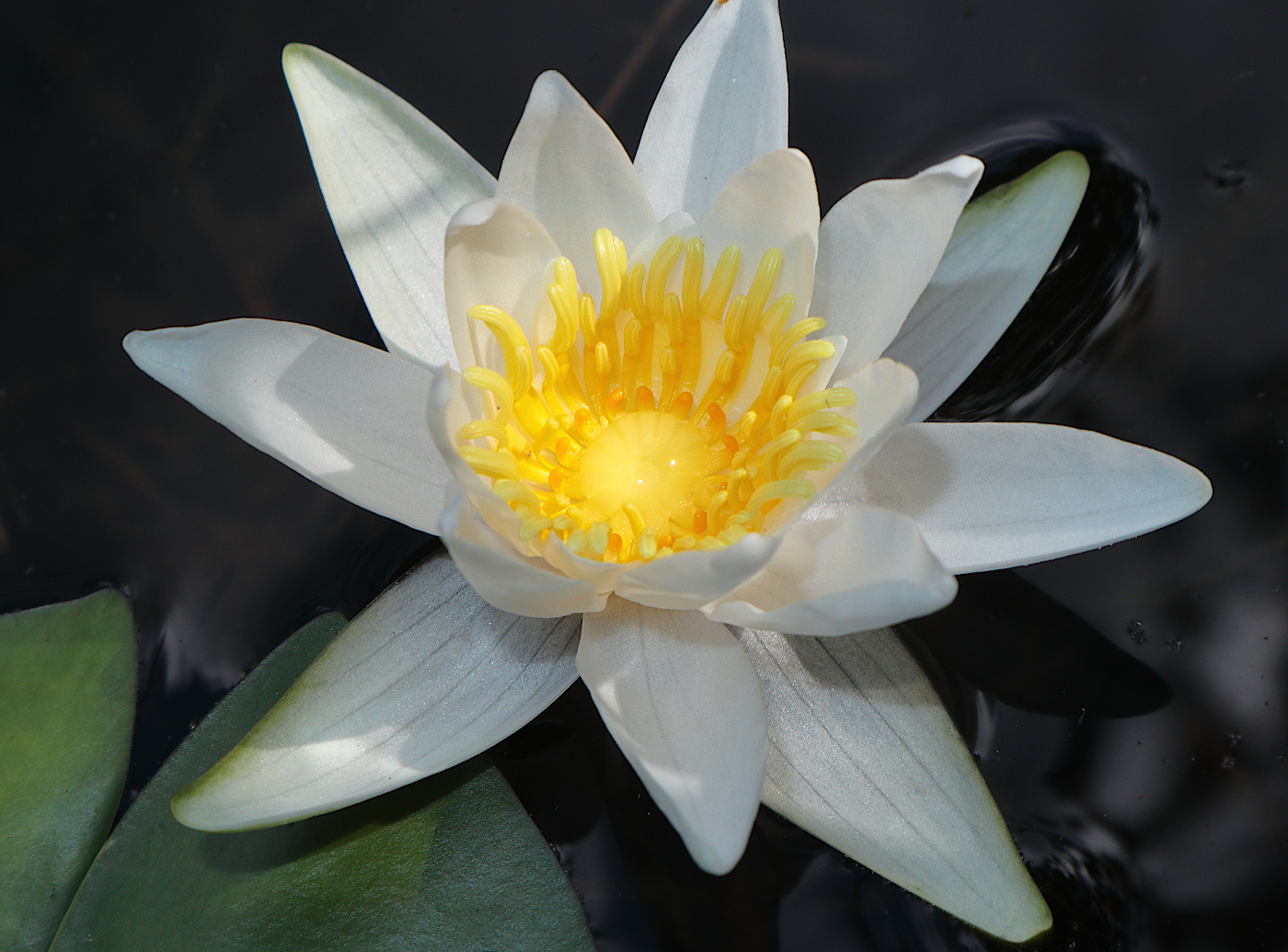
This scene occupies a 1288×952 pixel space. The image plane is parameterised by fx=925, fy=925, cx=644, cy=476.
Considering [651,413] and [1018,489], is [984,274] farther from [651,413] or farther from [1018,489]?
[651,413]

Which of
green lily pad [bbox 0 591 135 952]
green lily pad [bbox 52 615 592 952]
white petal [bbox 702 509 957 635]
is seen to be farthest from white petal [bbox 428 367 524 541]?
green lily pad [bbox 0 591 135 952]

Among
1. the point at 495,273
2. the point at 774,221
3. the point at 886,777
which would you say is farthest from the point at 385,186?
the point at 886,777

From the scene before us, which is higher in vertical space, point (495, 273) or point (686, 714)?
point (495, 273)

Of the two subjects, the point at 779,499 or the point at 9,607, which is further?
the point at 9,607

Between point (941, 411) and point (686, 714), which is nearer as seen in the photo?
point (686, 714)

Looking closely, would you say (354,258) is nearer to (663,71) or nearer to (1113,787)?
(663,71)

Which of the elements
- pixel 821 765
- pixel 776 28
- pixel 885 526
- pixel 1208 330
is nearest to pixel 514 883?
pixel 821 765
